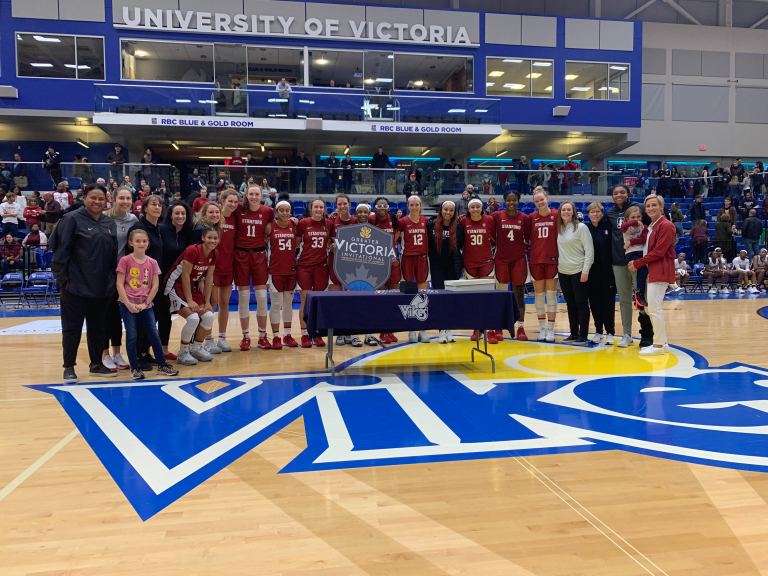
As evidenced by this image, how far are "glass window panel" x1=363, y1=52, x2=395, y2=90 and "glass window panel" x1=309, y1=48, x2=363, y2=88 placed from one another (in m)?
0.45

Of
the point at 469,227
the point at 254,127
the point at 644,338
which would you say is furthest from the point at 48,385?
the point at 254,127

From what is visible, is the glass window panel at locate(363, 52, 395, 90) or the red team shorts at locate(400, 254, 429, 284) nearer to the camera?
the red team shorts at locate(400, 254, 429, 284)

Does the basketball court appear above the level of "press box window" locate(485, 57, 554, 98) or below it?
below

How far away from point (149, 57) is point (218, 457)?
884 inches

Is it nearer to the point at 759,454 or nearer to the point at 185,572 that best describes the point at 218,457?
the point at 185,572

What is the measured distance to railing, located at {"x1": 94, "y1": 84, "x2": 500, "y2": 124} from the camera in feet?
64.2

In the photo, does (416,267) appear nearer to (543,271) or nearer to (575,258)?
(543,271)

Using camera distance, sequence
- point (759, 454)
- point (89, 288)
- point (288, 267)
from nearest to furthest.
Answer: point (759, 454), point (89, 288), point (288, 267)

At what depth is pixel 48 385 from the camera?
18.1ft

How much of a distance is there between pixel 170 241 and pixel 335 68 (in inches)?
760

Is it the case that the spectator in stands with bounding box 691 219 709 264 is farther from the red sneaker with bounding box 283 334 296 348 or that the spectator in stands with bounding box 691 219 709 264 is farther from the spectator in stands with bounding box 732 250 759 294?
the red sneaker with bounding box 283 334 296 348

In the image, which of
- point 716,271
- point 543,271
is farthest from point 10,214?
point 716,271

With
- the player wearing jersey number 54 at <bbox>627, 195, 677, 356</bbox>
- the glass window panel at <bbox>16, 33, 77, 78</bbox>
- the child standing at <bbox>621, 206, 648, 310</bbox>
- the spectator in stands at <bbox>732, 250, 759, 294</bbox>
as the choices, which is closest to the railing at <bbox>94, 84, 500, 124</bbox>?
the glass window panel at <bbox>16, 33, 77, 78</bbox>

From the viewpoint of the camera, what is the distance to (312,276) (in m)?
7.31
